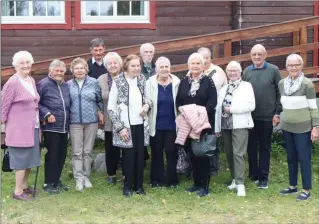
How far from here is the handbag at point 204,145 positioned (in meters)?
6.31

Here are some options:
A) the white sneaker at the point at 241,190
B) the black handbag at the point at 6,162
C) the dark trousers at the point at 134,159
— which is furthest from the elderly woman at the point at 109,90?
the white sneaker at the point at 241,190

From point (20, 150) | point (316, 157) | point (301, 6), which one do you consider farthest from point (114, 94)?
point (301, 6)

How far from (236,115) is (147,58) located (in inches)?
57.5

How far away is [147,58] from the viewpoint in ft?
22.8

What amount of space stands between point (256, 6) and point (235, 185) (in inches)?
176

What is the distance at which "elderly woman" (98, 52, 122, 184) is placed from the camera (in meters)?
6.64

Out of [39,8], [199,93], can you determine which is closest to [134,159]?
[199,93]

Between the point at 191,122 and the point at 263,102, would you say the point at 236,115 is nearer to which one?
the point at 263,102

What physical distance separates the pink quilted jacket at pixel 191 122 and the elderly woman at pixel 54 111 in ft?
4.77

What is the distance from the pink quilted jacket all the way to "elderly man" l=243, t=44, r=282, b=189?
839 millimetres

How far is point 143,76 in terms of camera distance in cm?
658

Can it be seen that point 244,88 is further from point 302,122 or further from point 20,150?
point 20,150

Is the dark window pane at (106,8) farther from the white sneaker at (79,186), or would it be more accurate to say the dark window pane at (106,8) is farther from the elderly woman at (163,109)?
the white sneaker at (79,186)

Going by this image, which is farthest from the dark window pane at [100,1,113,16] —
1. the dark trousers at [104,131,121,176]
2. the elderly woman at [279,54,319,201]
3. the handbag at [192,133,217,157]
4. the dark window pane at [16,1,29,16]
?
the elderly woman at [279,54,319,201]
